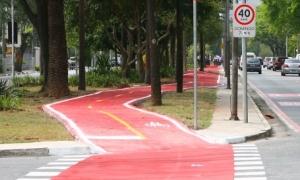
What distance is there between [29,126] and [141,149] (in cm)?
434

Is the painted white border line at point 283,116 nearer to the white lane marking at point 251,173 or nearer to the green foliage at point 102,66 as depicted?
the white lane marking at point 251,173

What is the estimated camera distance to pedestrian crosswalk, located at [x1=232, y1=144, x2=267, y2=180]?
1048 centimetres

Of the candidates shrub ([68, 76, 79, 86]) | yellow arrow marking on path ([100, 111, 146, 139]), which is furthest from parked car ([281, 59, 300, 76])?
yellow arrow marking on path ([100, 111, 146, 139])

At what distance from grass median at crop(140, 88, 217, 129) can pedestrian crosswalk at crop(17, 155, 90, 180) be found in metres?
5.55

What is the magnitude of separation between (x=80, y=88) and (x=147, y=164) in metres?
22.0

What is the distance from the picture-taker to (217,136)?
16141mm

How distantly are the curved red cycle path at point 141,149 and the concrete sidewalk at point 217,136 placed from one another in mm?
498

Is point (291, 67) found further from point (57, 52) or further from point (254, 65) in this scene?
point (57, 52)

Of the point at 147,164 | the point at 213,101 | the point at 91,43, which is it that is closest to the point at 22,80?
the point at 91,43

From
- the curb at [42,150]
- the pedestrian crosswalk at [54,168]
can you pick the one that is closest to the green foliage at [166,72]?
the curb at [42,150]

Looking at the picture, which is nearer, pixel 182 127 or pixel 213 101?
pixel 182 127

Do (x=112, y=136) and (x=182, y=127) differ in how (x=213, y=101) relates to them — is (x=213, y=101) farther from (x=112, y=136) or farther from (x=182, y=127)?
(x=112, y=136)

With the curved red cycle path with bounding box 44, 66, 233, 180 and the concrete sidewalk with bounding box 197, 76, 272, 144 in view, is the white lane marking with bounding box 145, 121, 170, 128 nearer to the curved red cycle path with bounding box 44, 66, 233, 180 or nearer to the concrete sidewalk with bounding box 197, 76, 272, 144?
the curved red cycle path with bounding box 44, 66, 233, 180

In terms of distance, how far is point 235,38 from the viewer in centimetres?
1964
